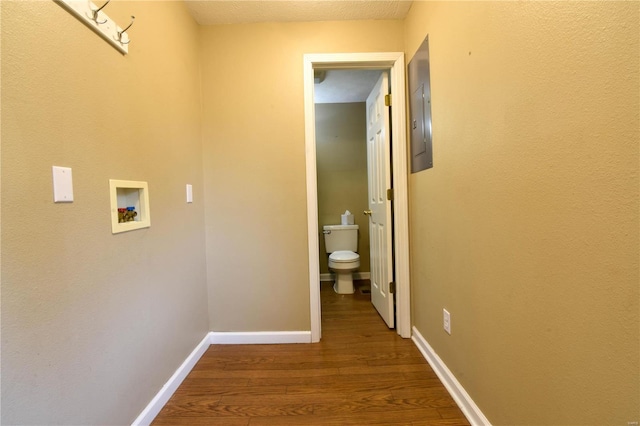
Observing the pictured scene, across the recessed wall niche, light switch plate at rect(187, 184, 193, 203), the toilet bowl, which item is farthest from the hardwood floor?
light switch plate at rect(187, 184, 193, 203)

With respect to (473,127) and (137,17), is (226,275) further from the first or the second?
(473,127)

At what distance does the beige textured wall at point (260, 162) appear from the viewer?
5.99 ft

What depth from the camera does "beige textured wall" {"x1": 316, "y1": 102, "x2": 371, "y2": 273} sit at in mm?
Result: 3391

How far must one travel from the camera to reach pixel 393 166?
191 cm

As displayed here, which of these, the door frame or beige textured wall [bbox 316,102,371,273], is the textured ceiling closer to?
the door frame

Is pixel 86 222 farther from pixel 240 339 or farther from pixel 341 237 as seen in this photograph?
pixel 341 237

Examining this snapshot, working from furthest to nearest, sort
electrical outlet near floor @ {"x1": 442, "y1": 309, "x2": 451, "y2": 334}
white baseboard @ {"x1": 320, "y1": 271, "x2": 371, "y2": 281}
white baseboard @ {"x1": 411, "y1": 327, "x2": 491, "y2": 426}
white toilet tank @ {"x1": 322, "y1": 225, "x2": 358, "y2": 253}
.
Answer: white baseboard @ {"x1": 320, "y1": 271, "x2": 371, "y2": 281}
white toilet tank @ {"x1": 322, "y1": 225, "x2": 358, "y2": 253}
electrical outlet near floor @ {"x1": 442, "y1": 309, "x2": 451, "y2": 334}
white baseboard @ {"x1": 411, "y1": 327, "x2": 491, "y2": 426}

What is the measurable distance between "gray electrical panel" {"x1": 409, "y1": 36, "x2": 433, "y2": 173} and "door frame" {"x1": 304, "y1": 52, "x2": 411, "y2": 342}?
9cm

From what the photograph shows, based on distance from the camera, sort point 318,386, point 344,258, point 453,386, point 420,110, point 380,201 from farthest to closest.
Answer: point 344,258 < point 380,201 < point 420,110 < point 318,386 < point 453,386

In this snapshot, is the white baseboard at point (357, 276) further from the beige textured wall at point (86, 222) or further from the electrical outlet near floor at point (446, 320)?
the beige textured wall at point (86, 222)

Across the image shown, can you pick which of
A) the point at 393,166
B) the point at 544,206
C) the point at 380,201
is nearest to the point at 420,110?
the point at 393,166

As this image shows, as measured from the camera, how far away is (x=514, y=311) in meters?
0.90

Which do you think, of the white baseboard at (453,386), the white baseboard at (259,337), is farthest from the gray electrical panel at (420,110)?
the white baseboard at (259,337)

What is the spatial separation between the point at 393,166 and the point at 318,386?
1.51m
